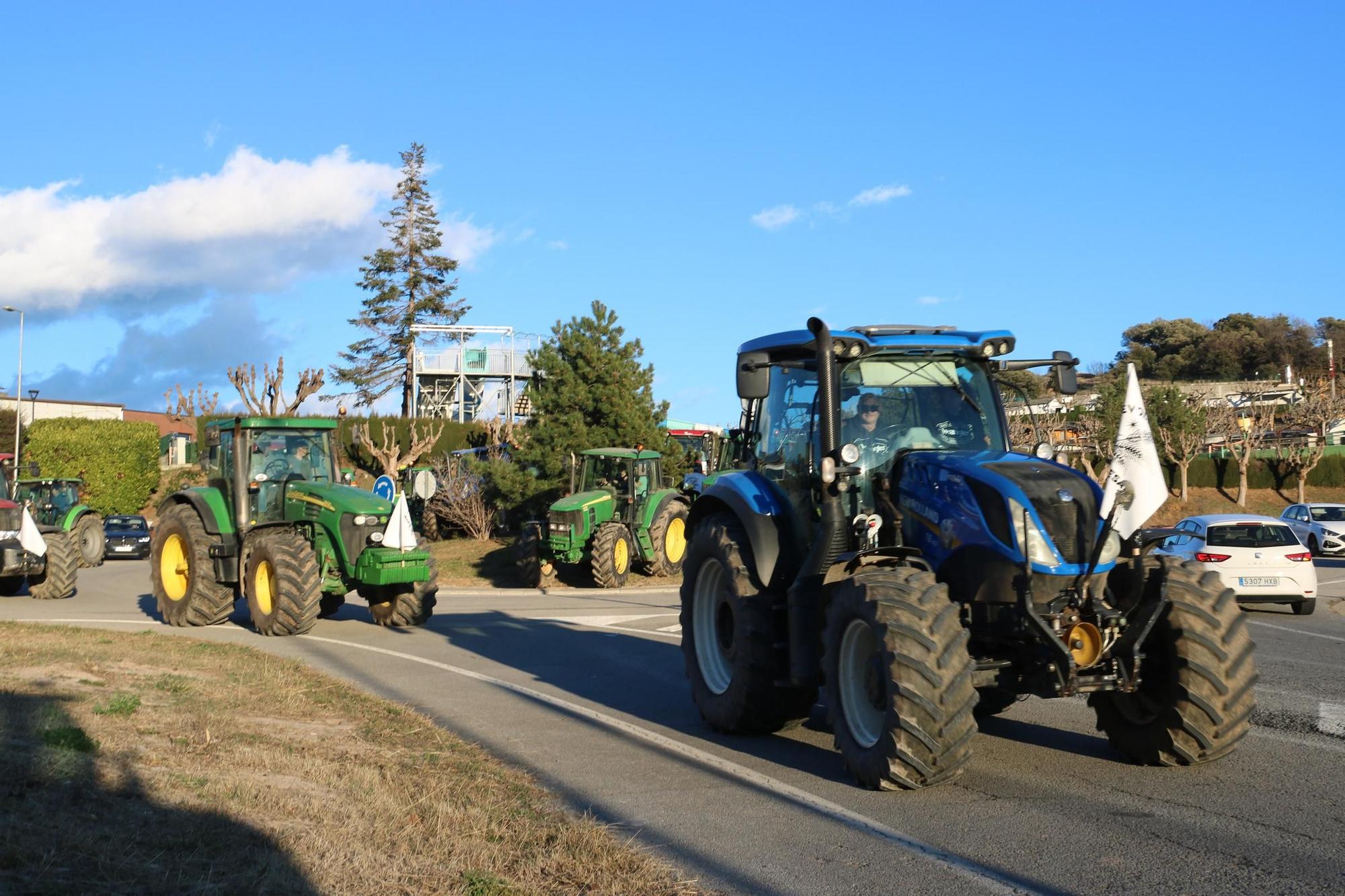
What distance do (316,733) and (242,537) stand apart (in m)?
8.95

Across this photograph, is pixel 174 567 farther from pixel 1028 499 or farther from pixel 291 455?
pixel 1028 499

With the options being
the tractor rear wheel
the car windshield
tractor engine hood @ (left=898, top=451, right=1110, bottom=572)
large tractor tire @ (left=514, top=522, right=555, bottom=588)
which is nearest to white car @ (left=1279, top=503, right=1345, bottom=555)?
the car windshield

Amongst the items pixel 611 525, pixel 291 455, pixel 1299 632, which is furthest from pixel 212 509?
pixel 1299 632

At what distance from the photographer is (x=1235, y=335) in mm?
91250

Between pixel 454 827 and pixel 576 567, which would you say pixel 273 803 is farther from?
pixel 576 567

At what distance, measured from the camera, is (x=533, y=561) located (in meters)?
26.9

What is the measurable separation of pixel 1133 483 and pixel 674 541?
19396 mm

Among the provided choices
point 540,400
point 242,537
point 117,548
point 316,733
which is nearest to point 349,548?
point 242,537

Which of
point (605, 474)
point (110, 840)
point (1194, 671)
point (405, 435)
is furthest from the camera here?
point (405, 435)

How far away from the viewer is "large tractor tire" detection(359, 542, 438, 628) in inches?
679

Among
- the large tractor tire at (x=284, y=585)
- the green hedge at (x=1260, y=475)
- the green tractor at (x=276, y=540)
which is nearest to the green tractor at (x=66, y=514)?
the green tractor at (x=276, y=540)

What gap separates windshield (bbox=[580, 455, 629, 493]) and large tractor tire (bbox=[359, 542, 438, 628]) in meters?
9.26

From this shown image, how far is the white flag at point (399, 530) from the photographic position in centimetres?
1611

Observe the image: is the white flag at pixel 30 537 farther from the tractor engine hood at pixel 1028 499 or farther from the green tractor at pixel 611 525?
the tractor engine hood at pixel 1028 499
